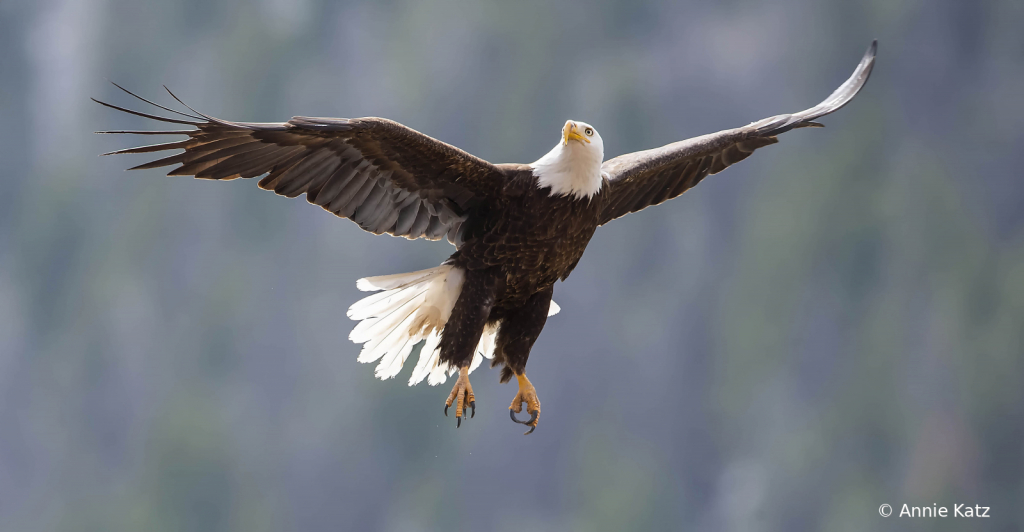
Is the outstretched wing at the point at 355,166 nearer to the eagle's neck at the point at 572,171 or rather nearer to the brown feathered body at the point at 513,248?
the brown feathered body at the point at 513,248

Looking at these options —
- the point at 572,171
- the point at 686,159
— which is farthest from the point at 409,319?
the point at 686,159

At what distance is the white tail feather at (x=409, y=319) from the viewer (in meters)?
3.67

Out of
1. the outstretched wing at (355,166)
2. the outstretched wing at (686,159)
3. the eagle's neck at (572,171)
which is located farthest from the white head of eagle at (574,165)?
the outstretched wing at (686,159)

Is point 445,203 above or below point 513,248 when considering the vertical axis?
above

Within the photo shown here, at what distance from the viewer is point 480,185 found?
11.6ft

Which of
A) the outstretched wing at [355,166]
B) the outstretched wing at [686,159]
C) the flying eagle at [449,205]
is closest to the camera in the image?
the outstretched wing at [355,166]

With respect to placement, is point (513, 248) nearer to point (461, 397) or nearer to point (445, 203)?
point (445, 203)

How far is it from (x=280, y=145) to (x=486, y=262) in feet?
2.78

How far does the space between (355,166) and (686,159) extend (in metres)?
1.43

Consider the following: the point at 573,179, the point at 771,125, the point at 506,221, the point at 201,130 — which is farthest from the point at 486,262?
the point at 771,125

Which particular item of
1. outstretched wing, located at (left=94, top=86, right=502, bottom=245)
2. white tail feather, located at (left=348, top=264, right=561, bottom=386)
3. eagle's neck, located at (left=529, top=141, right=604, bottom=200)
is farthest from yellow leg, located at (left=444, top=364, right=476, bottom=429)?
eagle's neck, located at (left=529, top=141, right=604, bottom=200)

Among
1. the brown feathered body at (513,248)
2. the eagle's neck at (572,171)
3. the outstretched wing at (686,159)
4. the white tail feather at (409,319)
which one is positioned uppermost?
the outstretched wing at (686,159)

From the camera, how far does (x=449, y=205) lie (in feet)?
12.0

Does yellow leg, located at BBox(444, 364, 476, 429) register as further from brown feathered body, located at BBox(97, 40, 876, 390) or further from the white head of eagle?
the white head of eagle
